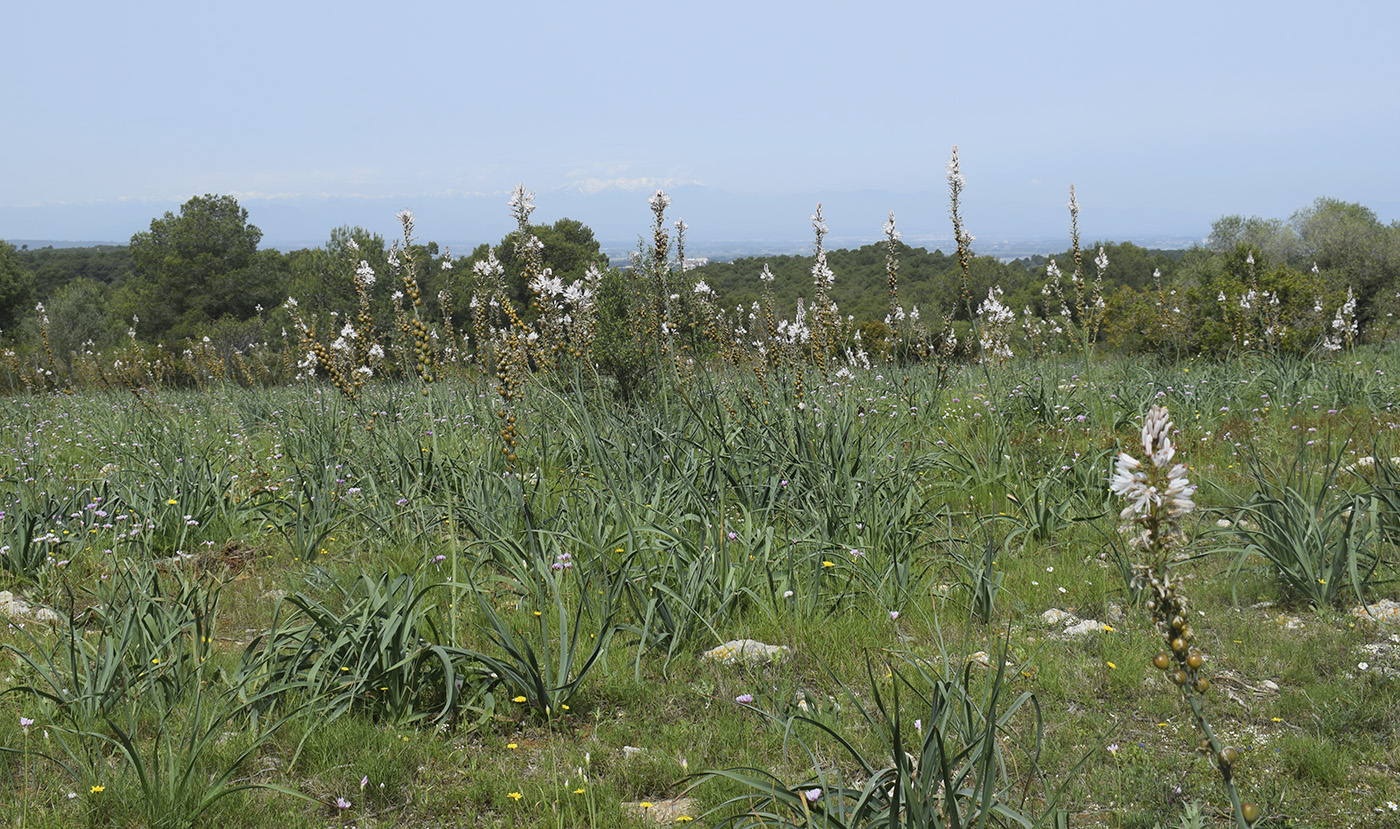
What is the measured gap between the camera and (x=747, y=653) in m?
3.65

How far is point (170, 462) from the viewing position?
6609mm

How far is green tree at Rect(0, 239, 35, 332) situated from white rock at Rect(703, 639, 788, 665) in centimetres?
6975

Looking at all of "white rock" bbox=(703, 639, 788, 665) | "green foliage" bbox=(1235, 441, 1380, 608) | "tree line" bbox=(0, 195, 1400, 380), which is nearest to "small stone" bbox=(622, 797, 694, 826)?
"white rock" bbox=(703, 639, 788, 665)

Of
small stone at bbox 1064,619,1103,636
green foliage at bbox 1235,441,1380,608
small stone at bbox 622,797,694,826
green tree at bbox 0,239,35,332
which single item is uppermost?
green tree at bbox 0,239,35,332

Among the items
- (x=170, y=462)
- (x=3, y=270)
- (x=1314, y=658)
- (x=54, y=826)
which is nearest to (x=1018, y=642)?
(x=1314, y=658)

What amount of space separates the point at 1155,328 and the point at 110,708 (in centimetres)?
2653

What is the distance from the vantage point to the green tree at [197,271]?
62.0 m

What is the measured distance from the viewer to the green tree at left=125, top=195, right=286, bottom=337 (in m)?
62.0

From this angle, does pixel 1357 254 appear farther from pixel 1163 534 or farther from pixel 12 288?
pixel 12 288

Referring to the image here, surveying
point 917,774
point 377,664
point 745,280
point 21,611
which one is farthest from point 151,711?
point 745,280

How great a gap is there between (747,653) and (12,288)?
72582 millimetres

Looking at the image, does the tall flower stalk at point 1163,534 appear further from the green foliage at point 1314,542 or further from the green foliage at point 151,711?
the green foliage at point 1314,542

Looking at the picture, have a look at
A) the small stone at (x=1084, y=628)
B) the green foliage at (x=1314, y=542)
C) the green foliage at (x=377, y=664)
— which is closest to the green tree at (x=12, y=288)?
the green foliage at (x=377, y=664)

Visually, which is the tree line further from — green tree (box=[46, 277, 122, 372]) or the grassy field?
the grassy field
